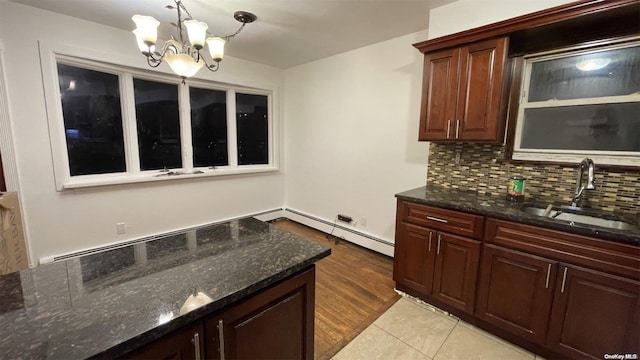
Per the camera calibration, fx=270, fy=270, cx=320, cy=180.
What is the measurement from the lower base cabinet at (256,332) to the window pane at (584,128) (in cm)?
209

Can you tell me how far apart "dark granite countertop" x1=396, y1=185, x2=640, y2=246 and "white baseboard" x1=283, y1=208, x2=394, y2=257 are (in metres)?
0.96

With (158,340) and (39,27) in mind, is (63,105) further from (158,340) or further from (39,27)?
(158,340)

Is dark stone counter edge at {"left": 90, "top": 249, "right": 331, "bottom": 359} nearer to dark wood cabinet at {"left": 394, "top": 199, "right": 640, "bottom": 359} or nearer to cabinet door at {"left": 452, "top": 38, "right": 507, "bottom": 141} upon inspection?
dark wood cabinet at {"left": 394, "top": 199, "right": 640, "bottom": 359}

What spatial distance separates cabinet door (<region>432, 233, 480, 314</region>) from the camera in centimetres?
190

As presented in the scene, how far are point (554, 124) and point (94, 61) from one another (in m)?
4.06

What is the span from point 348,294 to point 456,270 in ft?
3.04

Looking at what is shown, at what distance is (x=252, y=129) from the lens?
4.05 m

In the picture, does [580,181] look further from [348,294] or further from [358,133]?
[358,133]

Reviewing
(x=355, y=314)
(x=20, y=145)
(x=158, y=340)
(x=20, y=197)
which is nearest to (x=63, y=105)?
(x=20, y=145)

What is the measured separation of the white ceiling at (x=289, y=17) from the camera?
7.07 ft

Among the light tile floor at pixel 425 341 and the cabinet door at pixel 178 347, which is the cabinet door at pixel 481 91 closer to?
the light tile floor at pixel 425 341

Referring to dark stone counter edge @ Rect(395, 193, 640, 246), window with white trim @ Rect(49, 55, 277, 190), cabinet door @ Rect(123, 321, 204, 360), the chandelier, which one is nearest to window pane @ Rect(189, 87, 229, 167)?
window with white trim @ Rect(49, 55, 277, 190)

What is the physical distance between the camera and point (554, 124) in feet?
6.68

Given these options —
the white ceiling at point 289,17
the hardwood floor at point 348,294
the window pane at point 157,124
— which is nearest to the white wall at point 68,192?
the white ceiling at point 289,17
